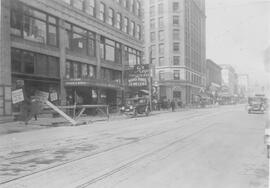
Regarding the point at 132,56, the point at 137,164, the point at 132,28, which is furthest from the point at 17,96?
the point at 132,28

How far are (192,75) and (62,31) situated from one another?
165ft

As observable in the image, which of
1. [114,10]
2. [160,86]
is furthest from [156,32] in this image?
[114,10]

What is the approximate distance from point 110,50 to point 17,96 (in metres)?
18.0

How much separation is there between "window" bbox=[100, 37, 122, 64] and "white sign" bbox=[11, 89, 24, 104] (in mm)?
15255

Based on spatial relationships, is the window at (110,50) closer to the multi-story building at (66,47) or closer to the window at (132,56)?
the multi-story building at (66,47)

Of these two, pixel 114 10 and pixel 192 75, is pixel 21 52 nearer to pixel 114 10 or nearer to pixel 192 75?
pixel 114 10

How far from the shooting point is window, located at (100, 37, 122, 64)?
3562cm

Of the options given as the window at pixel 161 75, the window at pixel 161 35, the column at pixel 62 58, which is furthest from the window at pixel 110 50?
the window at pixel 161 75

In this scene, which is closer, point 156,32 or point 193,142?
point 193,142

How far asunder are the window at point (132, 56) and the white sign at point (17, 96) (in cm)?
2210

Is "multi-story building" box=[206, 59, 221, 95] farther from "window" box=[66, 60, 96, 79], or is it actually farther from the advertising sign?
"window" box=[66, 60, 96, 79]

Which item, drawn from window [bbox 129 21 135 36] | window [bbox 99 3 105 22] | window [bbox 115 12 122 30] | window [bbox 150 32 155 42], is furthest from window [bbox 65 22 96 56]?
window [bbox 150 32 155 42]

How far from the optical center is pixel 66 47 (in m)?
28.8

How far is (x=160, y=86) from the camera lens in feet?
230
